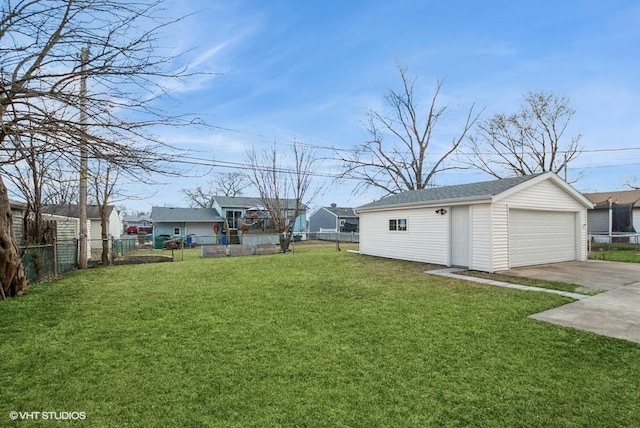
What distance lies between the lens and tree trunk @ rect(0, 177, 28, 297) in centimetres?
666

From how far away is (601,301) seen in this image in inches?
249

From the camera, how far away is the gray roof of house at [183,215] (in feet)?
95.5

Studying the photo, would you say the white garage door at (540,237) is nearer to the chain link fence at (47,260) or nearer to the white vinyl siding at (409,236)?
the white vinyl siding at (409,236)

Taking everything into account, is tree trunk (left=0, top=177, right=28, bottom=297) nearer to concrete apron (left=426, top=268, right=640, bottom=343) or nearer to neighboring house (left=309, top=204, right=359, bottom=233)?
concrete apron (left=426, top=268, right=640, bottom=343)

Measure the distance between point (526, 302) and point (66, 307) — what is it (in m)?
8.45

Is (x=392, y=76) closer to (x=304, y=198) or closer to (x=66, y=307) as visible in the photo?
(x=304, y=198)

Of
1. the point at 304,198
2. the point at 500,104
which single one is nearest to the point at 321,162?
the point at 304,198

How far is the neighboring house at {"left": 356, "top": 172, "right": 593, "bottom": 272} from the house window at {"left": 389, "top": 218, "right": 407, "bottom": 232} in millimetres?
40

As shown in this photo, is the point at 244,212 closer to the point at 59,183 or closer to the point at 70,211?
the point at 70,211

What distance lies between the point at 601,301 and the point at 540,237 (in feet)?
17.9

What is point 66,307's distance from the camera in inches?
242

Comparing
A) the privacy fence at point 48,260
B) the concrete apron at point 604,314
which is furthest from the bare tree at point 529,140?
the privacy fence at point 48,260

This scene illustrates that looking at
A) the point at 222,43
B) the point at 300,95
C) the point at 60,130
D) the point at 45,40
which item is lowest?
the point at 60,130

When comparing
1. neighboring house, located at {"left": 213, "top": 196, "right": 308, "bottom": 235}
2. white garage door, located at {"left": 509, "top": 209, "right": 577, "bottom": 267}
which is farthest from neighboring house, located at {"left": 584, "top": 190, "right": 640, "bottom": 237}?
neighboring house, located at {"left": 213, "top": 196, "right": 308, "bottom": 235}
